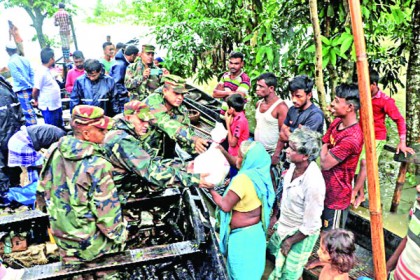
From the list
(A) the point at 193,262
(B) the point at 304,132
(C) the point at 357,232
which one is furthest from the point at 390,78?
(A) the point at 193,262

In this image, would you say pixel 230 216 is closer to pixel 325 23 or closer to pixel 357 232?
pixel 357 232

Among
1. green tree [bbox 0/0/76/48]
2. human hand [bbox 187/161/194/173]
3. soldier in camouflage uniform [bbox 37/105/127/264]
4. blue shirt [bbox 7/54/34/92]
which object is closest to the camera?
soldier in camouflage uniform [bbox 37/105/127/264]

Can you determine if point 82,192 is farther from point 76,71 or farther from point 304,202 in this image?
point 76,71

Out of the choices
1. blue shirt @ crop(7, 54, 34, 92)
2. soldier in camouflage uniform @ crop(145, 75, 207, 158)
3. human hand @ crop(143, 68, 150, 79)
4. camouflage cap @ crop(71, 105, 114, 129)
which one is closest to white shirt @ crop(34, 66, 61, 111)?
blue shirt @ crop(7, 54, 34, 92)

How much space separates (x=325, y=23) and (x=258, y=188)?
2655 millimetres

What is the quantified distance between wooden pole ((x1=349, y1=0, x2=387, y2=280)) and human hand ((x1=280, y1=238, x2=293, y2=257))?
3.84 ft

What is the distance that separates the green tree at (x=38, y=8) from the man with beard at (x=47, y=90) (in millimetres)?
13986

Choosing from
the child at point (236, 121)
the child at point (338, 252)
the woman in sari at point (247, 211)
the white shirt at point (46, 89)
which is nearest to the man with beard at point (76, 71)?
the white shirt at point (46, 89)

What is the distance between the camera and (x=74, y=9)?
64.8 feet

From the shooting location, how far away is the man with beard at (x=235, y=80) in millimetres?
4938

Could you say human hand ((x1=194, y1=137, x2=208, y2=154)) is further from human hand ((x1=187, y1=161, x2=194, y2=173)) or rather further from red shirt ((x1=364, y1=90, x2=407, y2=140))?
red shirt ((x1=364, y1=90, x2=407, y2=140))

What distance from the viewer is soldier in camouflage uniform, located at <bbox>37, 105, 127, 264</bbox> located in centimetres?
257

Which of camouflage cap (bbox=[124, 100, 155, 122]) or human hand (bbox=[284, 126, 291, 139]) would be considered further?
human hand (bbox=[284, 126, 291, 139])

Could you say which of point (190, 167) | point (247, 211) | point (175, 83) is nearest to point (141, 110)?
point (190, 167)
